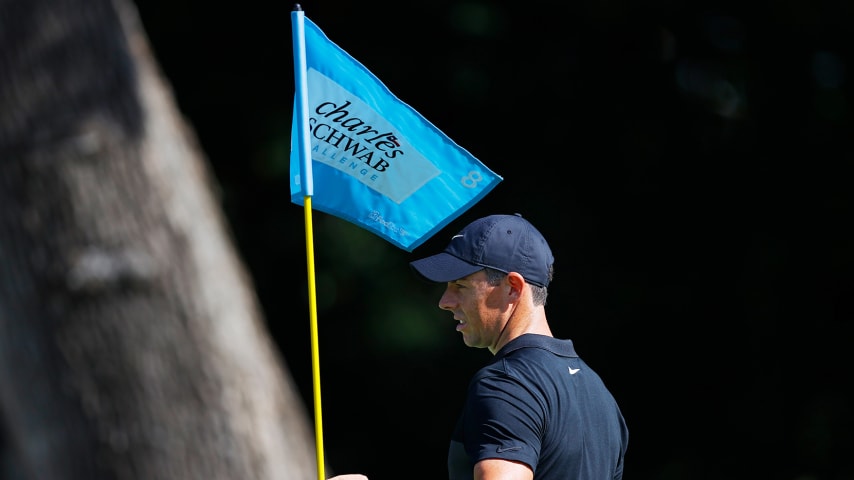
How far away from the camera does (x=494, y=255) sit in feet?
9.77

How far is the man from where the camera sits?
8.63ft

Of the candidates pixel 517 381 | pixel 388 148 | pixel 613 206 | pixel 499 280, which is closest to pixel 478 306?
pixel 499 280

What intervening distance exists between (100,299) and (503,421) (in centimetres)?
97

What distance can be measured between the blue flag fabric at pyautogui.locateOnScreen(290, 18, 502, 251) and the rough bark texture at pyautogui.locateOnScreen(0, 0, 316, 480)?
0.46m

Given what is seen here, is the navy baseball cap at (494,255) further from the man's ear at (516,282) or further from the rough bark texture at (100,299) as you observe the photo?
the rough bark texture at (100,299)

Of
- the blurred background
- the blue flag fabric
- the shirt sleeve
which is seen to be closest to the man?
the shirt sleeve

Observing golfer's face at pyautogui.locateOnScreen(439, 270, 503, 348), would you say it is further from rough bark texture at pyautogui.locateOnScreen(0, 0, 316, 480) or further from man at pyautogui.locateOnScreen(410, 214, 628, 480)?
rough bark texture at pyautogui.locateOnScreen(0, 0, 316, 480)

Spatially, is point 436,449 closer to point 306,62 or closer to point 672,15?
point 672,15

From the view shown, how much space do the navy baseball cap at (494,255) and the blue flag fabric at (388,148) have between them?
45 cm

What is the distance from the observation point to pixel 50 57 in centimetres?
315

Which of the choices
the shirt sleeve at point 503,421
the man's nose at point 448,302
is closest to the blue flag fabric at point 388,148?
the man's nose at point 448,302

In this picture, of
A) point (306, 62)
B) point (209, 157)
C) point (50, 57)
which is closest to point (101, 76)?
point (50, 57)

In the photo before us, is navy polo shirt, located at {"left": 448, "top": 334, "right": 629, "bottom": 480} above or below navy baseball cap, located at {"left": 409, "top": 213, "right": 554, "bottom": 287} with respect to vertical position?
below

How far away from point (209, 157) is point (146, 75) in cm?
416
